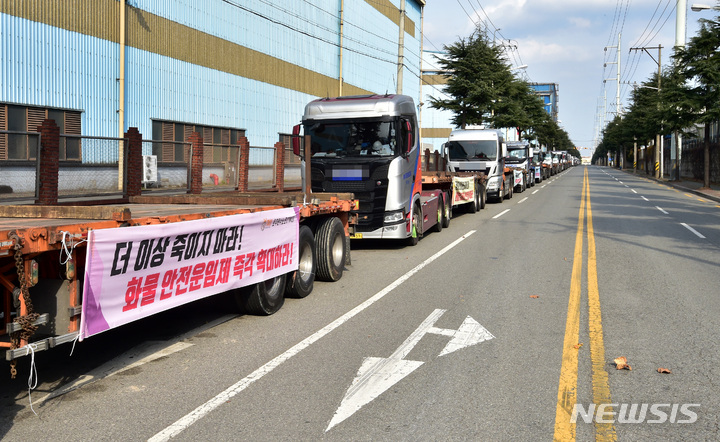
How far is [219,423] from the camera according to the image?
4414mm

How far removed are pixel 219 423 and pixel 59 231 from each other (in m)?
1.76

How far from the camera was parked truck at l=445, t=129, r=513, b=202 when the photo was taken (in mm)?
25609

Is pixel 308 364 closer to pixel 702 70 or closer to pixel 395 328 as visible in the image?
pixel 395 328

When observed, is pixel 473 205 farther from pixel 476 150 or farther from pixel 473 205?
pixel 476 150

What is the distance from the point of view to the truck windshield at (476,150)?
84.5 ft

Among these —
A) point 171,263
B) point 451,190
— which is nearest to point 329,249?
point 171,263

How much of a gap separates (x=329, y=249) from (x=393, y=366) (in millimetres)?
3977

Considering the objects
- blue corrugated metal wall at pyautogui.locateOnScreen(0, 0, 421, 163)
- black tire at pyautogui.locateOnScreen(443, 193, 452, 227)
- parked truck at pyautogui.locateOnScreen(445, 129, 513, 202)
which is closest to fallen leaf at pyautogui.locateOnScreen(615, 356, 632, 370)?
blue corrugated metal wall at pyautogui.locateOnScreen(0, 0, 421, 163)

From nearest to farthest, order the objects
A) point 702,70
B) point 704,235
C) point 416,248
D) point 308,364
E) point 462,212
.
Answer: point 308,364
point 416,248
point 704,235
point 462,212
point 702,70

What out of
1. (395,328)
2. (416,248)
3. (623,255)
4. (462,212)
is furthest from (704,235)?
(395,328)

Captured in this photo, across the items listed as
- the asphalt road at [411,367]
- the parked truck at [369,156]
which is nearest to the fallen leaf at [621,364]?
the asphalt road at [411,367]

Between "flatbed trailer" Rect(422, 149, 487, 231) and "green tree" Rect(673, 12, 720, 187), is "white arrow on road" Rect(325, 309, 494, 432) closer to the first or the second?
"flatbed trailer" Rect(422, 149, 487, 231)

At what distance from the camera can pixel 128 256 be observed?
4934 mm

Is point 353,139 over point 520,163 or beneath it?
beneath
